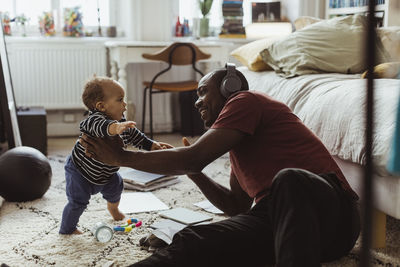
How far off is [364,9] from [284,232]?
2.17 metres

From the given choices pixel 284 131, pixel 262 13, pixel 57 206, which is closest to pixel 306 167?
pixel 284 131

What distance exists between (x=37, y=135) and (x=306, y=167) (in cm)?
240

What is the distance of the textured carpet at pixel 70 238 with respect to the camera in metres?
1.68

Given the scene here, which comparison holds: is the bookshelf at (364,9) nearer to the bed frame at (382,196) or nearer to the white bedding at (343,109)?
the white bedding at (343,109)

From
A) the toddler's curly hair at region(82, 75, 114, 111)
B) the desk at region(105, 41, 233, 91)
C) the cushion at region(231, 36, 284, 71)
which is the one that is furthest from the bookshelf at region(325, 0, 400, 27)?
the toddler's curly hair at region(82, 75, 114, 111)

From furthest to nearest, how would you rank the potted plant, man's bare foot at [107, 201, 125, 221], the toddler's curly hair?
the potted plant
man's bare foot at [107, 201, 125, 221]
the toddler's curly hair

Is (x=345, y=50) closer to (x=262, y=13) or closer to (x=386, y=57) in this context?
(x=386, y=57)

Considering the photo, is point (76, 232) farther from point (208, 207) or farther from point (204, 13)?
point (204, 13)

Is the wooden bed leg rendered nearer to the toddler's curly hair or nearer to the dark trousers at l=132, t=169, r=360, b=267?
the dark trousers at l=132, t=169, r=360, b=267

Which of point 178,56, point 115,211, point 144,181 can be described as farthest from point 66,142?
point 115,211

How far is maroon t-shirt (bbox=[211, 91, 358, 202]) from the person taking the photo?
56.7 inches

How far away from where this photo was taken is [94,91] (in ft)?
5.91

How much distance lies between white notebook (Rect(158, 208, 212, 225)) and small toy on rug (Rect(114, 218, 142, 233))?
0.44ft

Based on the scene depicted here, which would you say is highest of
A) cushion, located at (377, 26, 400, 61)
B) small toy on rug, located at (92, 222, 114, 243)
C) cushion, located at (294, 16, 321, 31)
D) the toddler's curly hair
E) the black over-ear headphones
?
cushion, located at (294, 16, 321, 31)
